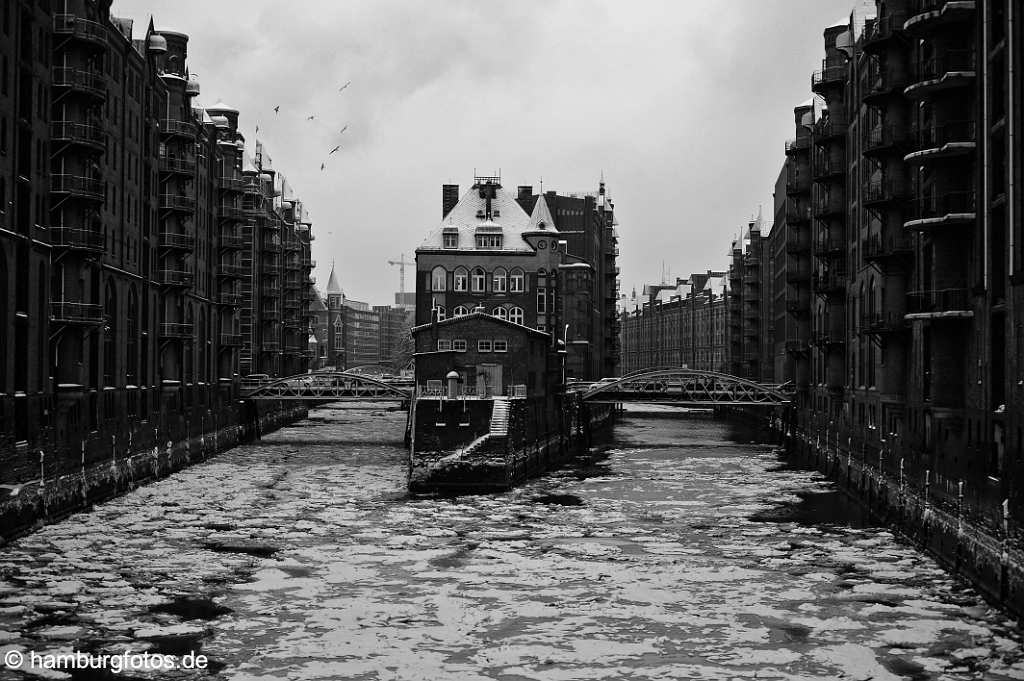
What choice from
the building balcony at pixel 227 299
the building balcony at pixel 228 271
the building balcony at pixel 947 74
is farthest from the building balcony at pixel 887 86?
the building balcony at pixel 227 299

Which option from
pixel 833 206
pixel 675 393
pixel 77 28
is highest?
pixel 77 28

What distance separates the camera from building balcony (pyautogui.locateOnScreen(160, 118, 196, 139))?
75.3m

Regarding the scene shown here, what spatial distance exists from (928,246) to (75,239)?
36.1 metres

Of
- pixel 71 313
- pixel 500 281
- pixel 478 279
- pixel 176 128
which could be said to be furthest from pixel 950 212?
pixel 478 279

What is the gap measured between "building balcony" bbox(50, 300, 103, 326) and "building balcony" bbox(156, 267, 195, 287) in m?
16.7

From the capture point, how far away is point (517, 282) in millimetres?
98438

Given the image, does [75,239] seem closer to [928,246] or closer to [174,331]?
[174,331]

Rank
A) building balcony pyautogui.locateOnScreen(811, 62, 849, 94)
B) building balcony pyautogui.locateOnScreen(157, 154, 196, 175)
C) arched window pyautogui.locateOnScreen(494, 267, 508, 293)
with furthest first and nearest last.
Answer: arched window pyautogui.locateOnScreen(494, 267, 508, 293), building balcony pyautogui.locateOnScreen(157, 154, 196, 175), building balcony pyautogui.locateOnScreen(811, 62, 849, 94)

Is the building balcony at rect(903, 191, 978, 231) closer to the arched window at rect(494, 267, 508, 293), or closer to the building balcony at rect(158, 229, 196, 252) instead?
the building balcony at rect(158, 229, 196, 252)

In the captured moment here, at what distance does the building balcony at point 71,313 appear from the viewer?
55.8 m

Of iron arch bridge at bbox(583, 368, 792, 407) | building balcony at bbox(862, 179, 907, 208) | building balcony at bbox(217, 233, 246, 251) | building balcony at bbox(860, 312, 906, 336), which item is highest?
building balcony at bbox(217, 233, 246, 251)

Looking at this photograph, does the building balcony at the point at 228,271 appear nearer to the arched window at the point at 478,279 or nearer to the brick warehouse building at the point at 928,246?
the arched window at the point at 478,279

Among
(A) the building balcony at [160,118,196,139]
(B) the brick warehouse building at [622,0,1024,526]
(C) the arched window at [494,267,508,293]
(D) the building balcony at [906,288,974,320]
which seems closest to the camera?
(B) the brick warehouse building at [622,0,1024,526]

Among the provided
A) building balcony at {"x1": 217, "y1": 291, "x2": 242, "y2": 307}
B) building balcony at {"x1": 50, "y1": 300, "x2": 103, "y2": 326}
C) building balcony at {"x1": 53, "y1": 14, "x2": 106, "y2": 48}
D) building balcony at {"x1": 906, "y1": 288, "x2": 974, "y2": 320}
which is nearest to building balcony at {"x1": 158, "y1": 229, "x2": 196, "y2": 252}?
building balcony at {"x1": 217, "y1": 291, "x2": 242, "y2": 307}
